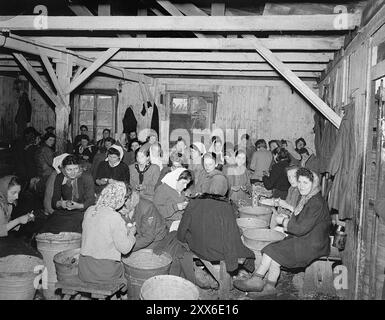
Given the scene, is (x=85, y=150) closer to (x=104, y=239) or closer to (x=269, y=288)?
(x=104, y=239)

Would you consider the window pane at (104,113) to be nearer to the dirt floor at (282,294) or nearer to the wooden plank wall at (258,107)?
the wooden plank wall at (258,107)

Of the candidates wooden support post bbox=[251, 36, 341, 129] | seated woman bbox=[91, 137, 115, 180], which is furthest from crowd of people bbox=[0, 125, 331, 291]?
seated woman bbox=[91, 137, 115, 180]

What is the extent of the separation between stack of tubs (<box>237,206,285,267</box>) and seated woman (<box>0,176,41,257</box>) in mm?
3293

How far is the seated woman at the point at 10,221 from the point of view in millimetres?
4992

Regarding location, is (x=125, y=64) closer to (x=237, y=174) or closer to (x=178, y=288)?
(x=237, y=174)

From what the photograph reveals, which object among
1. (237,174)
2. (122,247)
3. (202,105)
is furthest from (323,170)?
(202,105)

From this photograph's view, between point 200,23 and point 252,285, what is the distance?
4295 mm

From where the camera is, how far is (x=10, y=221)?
521 centimetres

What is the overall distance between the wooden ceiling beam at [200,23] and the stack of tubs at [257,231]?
3.34 metres

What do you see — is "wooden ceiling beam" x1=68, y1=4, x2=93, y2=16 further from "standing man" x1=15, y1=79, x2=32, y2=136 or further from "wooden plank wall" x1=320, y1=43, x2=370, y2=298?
"wooden plank wall" x1=320, y1=43, x2=370, y2=298

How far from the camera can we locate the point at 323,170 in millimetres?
7578

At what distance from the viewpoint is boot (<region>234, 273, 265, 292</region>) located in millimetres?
5215

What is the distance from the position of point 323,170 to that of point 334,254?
96.1 inches

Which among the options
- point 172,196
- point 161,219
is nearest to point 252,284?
point 161,219
